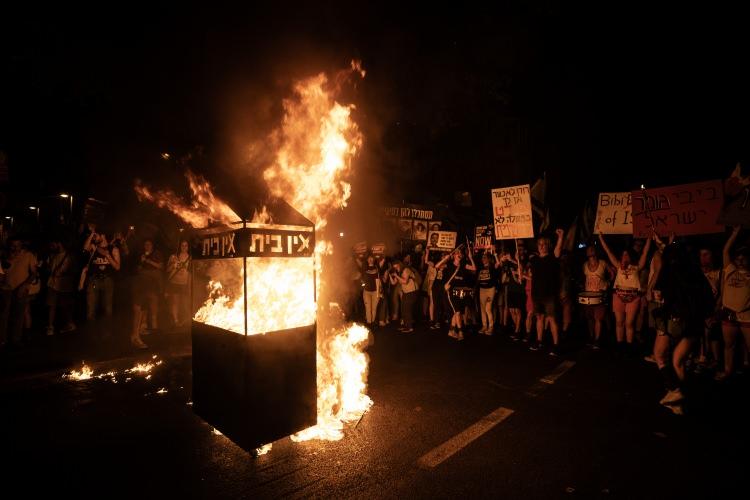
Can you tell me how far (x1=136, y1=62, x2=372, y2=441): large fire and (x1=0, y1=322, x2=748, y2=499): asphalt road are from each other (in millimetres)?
481

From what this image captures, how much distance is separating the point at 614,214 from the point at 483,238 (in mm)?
3264

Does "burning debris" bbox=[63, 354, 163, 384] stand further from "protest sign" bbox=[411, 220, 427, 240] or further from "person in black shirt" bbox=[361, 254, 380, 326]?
Result: "protest sign" bbox=[411, 220, 427, 240]

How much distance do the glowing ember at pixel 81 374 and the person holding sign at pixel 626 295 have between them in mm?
9891

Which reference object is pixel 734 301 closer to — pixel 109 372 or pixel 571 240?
pixel 571 240

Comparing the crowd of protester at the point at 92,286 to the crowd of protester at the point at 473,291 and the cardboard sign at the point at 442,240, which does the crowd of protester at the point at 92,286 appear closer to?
the crowd of protester at the point at 473,291

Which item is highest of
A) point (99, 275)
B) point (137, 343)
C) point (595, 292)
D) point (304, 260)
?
point (304, 260)

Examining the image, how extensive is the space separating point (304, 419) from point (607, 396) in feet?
14.5

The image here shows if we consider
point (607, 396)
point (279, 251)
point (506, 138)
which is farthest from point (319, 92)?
point (506, 138)

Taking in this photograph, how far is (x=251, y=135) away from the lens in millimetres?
6059

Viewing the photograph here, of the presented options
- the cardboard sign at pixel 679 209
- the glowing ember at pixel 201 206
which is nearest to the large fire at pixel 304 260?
the glowing ember at pixel 201 206

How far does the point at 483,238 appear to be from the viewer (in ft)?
37.7

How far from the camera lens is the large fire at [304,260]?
176 inches

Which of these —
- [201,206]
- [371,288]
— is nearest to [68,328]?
[201,206]

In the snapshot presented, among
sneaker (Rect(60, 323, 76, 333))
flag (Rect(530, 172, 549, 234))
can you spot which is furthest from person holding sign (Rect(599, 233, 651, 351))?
sneaker (Rect(60, 323, 76, 333))
